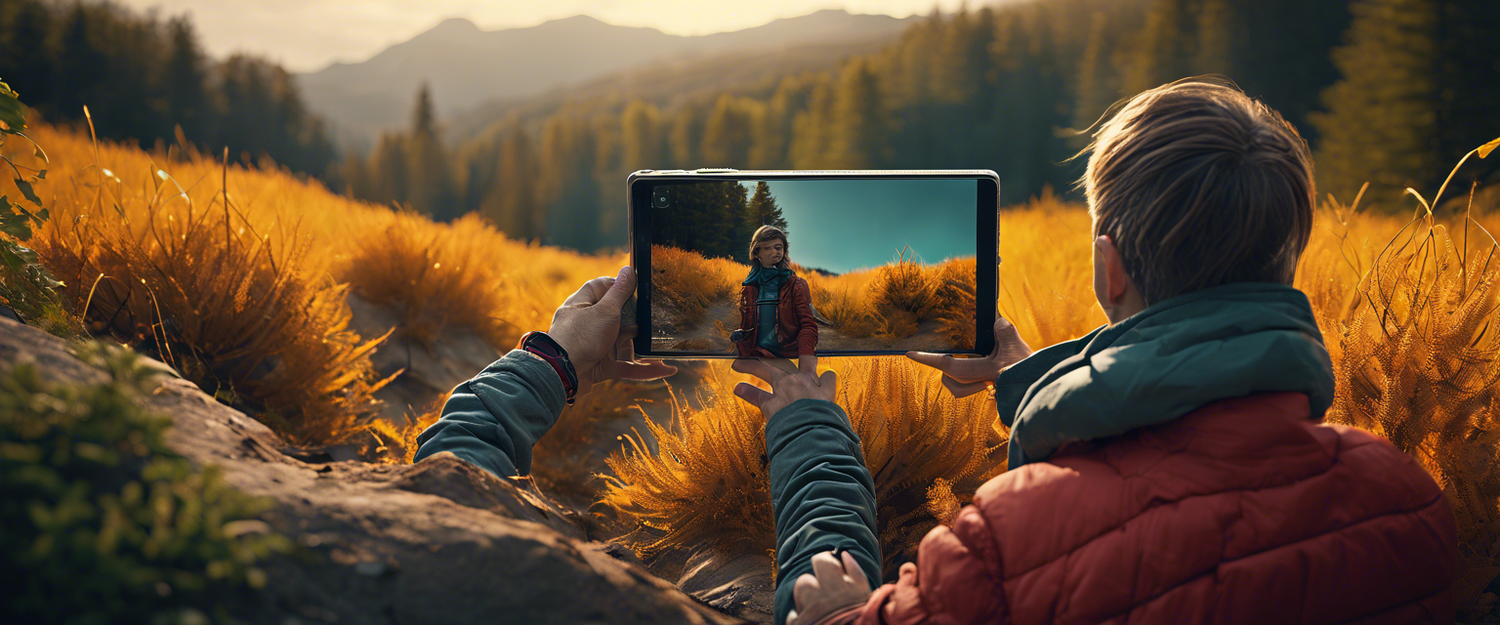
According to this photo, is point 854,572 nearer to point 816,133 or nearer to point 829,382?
point 829,382

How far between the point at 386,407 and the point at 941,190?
3756 mm

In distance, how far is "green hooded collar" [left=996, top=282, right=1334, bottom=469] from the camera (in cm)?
90

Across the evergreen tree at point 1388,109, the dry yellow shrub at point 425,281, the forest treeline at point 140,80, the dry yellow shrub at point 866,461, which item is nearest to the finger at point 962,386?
the dry yellow shrub at point 866,461

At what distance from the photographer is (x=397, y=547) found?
943 millimetres

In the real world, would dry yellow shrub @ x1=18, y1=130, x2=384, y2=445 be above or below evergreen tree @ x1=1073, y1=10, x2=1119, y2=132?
below

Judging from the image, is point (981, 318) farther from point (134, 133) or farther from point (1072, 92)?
point (134, 133)

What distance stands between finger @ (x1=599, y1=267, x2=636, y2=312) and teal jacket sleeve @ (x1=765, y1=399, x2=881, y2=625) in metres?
0.53

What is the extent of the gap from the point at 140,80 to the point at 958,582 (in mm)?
44488

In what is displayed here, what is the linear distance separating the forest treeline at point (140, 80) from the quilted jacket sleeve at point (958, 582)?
2623 centimetres

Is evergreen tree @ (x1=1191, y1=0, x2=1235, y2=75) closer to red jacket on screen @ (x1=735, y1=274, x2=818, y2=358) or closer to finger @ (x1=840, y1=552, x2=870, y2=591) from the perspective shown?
red jacket on screen @ (x1=735, y1=274, x2=818, y2=358)

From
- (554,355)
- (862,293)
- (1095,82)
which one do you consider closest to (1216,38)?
(1095,82)

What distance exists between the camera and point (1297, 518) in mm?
886

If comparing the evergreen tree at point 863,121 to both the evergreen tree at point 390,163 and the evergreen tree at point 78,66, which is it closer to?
the evergreen tree at point 78,66

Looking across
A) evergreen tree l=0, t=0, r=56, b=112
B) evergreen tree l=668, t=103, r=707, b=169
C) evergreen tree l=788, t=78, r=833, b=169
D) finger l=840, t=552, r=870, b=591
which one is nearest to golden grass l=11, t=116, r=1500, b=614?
finger l=840, t=552, r=870, b=591
